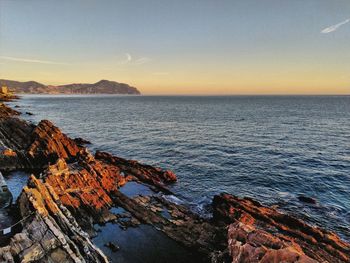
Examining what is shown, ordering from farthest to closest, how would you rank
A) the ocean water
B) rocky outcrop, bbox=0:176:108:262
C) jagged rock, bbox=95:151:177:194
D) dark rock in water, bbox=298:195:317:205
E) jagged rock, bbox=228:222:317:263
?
jagged rock, bbox=95:151:177:194
the ocean water
dark rock in water, bbox=298:195:317:205
rocky outcrop, bbox=0:176:108:262
jagged rock, bbox=228:222:317:263

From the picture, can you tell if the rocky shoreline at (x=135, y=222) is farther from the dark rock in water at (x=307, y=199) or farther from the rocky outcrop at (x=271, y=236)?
the dark rock in water at (x=307, y=199)

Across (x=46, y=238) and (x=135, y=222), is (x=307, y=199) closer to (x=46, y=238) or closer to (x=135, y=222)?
(x=135, y=222)

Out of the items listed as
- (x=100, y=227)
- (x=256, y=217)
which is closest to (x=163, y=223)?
(x=100, y=227)

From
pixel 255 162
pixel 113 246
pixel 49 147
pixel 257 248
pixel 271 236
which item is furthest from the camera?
pixel 255 162

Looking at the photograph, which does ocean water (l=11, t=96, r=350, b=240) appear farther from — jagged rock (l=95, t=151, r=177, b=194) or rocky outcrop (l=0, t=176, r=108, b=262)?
rocky outcrop (l=0, t=176, r=108, b=262)

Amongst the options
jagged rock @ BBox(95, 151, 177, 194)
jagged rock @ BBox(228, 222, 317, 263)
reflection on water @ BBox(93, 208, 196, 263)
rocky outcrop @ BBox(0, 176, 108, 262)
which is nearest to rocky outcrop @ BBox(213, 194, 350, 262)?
jagged rock @ BBox(228, 222, 317, 263)

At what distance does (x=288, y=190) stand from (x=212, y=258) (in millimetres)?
20347

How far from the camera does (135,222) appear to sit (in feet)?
80.4

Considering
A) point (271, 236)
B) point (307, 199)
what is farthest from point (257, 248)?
point (307, 199)

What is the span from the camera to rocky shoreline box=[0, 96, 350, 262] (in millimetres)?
16281

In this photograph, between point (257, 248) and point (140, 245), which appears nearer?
point (257, 248)

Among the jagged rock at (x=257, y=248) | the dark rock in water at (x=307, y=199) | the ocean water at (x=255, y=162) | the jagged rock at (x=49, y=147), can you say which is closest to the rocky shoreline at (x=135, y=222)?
the jagged rock at (x=257, y=248)

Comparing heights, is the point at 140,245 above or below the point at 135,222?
below

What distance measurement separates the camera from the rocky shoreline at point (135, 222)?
53.4 ft
